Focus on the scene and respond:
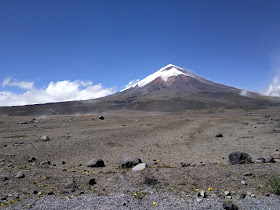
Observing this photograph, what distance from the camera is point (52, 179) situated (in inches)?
314

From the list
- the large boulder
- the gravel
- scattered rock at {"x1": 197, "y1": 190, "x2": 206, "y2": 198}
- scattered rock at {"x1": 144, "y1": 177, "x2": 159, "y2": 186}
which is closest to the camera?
the gravel

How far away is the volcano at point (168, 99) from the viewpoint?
78188mm

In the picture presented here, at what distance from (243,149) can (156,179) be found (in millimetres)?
8755

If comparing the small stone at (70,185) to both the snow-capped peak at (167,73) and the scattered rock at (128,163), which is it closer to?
the scattered rock at (128,163)

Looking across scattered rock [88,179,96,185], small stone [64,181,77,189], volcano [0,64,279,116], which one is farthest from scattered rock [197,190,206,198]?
volcano [0,64,279,116]

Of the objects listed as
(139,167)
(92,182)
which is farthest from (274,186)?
(92,182)

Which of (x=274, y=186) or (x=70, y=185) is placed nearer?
(x=274, y=186)

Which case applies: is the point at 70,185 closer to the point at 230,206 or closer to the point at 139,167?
the point at 139,167

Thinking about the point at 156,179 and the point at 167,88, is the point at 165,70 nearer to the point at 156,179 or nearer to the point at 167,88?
the point at 167,88

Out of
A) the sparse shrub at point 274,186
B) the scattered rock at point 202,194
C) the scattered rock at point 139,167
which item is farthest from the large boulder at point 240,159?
the scattered rock at point 139,167

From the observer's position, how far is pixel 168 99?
3561 inches

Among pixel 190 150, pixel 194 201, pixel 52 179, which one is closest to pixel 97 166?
pixel 52 179

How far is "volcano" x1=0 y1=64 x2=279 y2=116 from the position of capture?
78.2m

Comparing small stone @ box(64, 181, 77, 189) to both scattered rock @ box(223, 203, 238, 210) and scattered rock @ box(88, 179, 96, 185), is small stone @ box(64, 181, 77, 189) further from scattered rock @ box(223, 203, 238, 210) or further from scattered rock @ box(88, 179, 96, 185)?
scattered rock @ box(223, 203, 238, 210)
